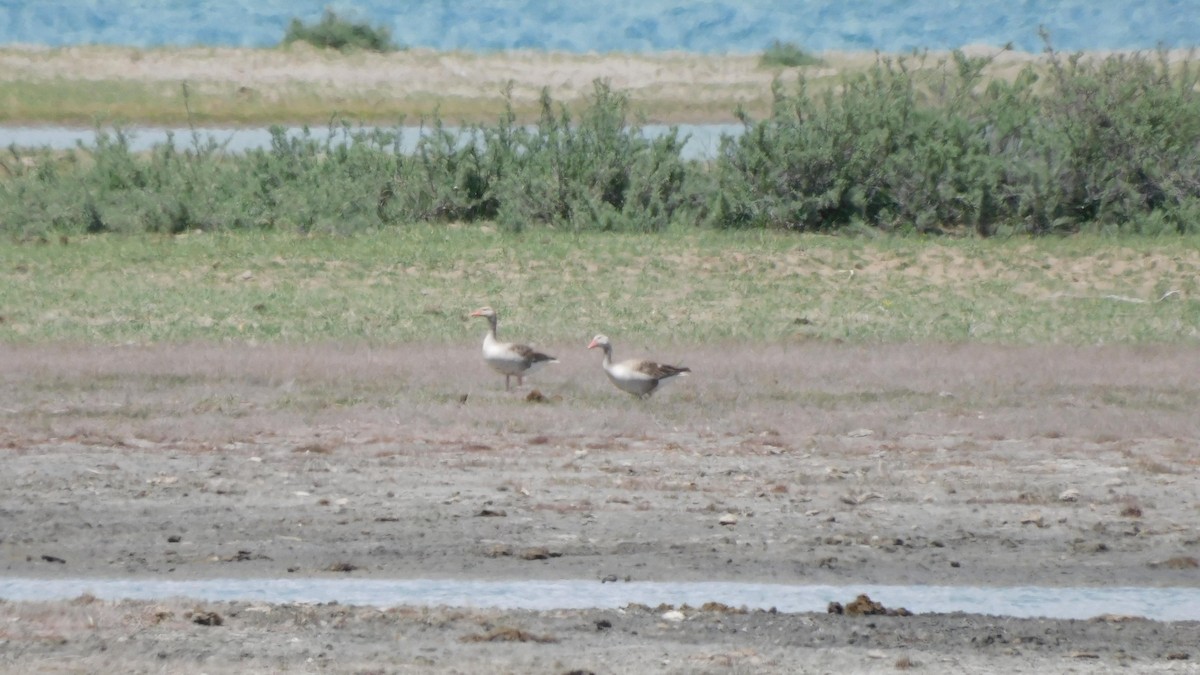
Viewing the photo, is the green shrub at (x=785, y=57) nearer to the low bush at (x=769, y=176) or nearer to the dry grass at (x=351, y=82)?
the dry grass at (x=351, y=82)

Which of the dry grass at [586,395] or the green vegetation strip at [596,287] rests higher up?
the dry grass at [586,395]

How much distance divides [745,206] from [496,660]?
58.2ft

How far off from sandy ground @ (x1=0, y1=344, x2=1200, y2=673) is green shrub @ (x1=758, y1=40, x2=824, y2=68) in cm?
4450

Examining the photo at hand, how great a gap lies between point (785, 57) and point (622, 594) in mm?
52371

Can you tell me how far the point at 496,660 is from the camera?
7.26 m

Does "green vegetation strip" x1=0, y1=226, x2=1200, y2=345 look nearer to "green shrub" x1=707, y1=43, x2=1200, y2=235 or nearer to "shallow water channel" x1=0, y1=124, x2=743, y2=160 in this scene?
"green shrub" x1=707, y1=43, x2=1200, y2=235

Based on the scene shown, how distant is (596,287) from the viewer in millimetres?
19500

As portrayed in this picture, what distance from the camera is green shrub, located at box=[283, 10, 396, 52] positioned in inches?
2334

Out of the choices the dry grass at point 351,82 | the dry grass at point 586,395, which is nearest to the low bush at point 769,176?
the dry grass at point 586,395

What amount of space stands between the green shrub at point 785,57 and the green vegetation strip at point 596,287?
36.7m

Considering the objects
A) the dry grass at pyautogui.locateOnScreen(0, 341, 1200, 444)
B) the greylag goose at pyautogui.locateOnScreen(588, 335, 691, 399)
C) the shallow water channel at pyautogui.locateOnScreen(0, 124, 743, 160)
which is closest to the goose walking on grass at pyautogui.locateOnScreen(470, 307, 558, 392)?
the dry grass at pyautogui.locateOnScreen(0, 341, 1200, 444)

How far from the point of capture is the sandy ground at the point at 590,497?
24.7 ft

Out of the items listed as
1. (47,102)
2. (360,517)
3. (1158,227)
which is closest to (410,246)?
(1158,227)

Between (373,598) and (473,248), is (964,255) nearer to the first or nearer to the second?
(473,248)
